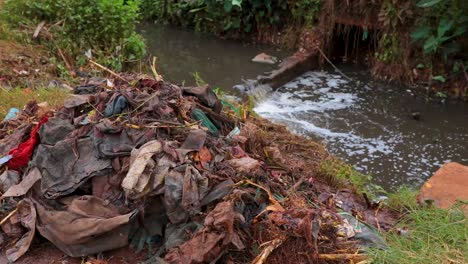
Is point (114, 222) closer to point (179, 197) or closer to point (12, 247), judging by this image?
point (179, 197)

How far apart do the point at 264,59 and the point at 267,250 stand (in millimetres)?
6421

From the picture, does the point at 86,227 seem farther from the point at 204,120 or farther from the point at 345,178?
the point at 345,178

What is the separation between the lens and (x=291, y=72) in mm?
8375

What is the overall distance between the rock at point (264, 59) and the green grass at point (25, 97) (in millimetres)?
4294

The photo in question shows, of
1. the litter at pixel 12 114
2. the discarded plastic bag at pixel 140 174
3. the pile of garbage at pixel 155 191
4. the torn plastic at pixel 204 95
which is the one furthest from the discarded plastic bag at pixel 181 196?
the litter at pixel 12 114

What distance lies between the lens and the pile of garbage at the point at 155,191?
9.67 feet

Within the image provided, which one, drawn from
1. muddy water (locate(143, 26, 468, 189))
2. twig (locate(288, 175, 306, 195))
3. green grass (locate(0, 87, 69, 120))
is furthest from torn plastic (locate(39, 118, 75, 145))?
muddy water (locate(143, 26, 468, 189))

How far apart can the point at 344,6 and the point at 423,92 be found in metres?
1.93

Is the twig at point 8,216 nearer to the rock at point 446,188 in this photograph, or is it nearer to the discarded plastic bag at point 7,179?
the discarded plastic bag at point 7,179

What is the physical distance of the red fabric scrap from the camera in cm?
356

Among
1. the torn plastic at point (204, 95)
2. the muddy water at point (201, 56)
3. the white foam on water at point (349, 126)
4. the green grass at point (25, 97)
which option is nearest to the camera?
the torn plastic at point (204, 95)

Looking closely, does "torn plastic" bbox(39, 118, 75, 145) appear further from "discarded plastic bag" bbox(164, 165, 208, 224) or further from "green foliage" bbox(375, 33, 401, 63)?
"green foliage" bbox(375, 33, 401, 63)

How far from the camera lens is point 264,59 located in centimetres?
900

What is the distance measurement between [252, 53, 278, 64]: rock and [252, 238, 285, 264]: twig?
6.26m
